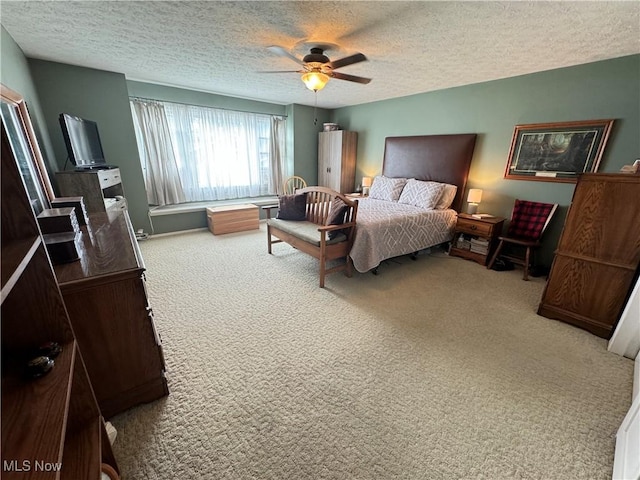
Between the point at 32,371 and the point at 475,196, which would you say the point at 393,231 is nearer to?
the point at 475,196

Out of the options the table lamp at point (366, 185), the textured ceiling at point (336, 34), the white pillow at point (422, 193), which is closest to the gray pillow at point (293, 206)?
the textured ceiling at point (336, 34)

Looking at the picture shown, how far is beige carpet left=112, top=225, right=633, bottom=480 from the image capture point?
119 cm

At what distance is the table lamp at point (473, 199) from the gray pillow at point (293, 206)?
2246 mm

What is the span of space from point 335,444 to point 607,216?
8.12 feet

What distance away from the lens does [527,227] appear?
312 cm

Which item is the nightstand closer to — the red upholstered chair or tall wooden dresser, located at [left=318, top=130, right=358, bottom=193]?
the red upholstered chair

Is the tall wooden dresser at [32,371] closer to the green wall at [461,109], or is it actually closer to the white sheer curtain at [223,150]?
the green wall at [461,109]

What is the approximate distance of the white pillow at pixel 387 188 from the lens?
4.11 metres

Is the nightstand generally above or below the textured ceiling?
below

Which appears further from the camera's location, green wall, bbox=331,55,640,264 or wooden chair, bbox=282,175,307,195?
wooden chair, bbox=282,175,307,195

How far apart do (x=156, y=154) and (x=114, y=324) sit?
12.5ft

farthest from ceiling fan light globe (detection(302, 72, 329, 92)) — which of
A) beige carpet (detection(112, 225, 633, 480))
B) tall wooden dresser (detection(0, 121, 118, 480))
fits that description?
tall wooden dresser (detection(0, 121, 118, 480))

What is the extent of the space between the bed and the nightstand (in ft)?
0.51

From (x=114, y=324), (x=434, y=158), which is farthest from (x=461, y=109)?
(x=114, y=324)
